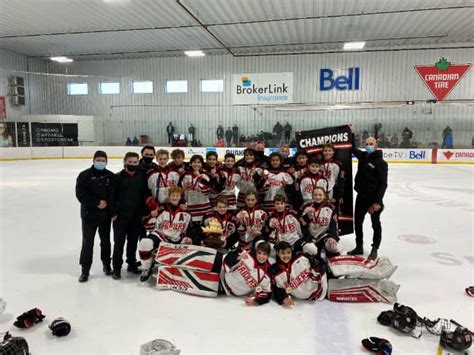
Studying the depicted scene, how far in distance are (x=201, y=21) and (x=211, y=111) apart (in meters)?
5.99

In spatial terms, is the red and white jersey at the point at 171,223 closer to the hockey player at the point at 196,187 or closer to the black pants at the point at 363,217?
the hockey player at the point at 196,187

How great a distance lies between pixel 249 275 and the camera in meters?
2.95

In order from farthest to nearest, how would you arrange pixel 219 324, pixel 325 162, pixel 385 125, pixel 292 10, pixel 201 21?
pixel 385 125, pixel 201 21, pixel 292 10, pixel 325 162, pixel 219 324

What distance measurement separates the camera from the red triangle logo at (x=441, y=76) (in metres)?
15.5

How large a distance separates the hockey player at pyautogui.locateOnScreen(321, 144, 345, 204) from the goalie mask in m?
1.93

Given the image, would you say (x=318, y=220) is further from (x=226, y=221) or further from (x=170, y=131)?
Result: (x=170, y=131)

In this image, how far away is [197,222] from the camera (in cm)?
386

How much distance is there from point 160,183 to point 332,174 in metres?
1.98

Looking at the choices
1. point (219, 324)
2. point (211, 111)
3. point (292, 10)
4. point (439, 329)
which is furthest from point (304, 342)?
point (211, 111)

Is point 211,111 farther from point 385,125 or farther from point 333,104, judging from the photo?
point 385,125

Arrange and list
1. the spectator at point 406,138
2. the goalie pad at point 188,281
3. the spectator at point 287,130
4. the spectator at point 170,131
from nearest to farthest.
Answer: the goalie pad at point 188,281 < the spectator at point 406,138 < the spectator at point 287,130 < the spectator at point 170,131

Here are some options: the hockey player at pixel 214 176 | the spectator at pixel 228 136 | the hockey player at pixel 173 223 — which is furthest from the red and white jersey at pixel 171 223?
the spectator at pixel 228 136

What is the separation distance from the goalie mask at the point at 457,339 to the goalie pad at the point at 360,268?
704 mm

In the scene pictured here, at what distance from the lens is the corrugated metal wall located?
1577 cm
